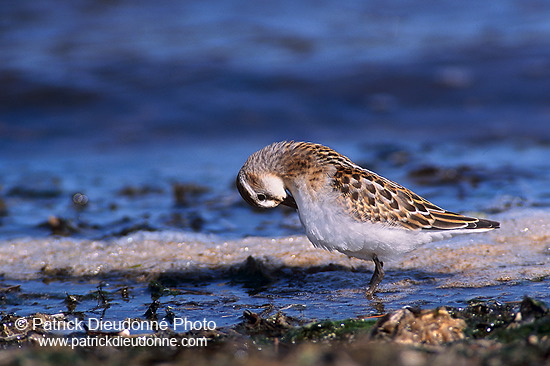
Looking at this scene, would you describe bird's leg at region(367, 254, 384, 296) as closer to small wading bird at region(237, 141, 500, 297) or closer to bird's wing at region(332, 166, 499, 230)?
small wading bird at region(237, 141, 500, 297)

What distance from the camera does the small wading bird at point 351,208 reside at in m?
4.40

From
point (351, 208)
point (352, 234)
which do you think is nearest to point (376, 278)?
point (352, 234)

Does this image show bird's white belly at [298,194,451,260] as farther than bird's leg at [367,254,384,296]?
No

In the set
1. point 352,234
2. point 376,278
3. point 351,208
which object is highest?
point 351,208

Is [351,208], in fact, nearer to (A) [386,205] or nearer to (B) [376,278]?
(A) [386,205]

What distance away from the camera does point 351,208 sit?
439 cm

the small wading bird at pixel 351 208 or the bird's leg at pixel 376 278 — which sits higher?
the small wading bird at pixel 351 208

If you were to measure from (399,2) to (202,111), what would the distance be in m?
5.42

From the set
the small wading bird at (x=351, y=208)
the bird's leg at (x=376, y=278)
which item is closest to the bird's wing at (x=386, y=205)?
the small wading bird at (x=351, y=208)

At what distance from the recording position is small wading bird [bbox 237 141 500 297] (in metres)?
4.40

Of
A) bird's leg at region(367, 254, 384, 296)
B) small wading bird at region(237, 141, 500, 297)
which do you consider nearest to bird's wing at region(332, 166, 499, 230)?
small wading bird at region(237, 141, 500, 297)

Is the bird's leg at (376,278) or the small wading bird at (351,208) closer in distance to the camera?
the small wading bird at (351,208)

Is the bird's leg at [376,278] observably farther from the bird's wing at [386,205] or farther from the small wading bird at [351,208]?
the bird's wing at [386,205]

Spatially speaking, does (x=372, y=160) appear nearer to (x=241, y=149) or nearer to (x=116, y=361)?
(x=241, y=149)
